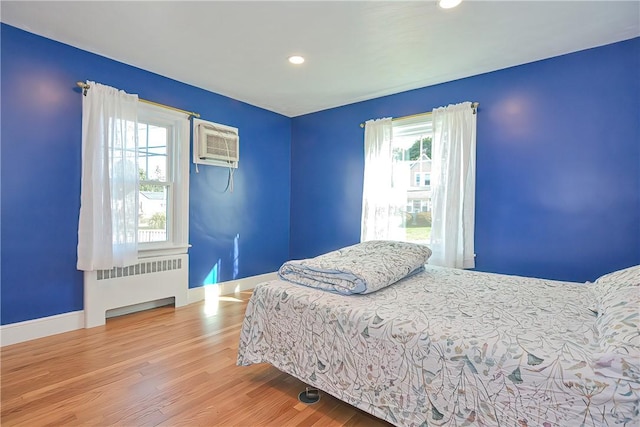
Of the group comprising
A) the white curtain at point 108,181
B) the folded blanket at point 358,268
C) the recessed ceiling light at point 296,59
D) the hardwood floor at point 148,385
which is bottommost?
the hardwood floor at point 148,385

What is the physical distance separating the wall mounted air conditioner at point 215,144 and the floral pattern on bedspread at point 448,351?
2.19 m

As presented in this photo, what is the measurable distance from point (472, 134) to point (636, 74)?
1.18 metres

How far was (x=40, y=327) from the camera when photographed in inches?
104

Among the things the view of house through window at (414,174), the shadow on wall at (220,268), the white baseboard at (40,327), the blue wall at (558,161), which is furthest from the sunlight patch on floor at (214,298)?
the blue wall at (558,161)

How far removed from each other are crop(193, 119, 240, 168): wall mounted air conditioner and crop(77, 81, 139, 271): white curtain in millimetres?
693

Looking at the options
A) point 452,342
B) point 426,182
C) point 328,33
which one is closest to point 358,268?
point 452,342

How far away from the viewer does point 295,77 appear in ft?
10.8

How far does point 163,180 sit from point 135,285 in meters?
1.11

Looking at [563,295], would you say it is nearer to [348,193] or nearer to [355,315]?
[355,315]

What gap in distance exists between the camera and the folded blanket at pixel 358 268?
72.1 inches

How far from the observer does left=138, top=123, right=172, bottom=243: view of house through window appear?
10.9 feet

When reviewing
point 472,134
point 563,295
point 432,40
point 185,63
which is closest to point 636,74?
point 472,134

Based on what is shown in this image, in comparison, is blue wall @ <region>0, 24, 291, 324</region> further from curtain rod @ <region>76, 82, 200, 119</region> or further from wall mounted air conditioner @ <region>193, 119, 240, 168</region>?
wall mounted air conditioner @ <region>193, 119, 240, 168</region>

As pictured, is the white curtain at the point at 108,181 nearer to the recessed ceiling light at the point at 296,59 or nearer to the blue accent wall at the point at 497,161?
the blue accent wall at the point at 497,161
